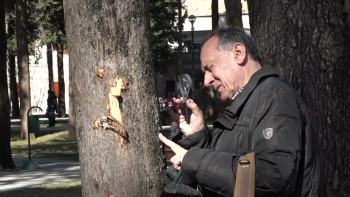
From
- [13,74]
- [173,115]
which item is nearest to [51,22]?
[13,74]

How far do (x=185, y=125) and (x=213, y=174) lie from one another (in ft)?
2.09

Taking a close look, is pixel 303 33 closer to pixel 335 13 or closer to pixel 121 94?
pixel 335 13

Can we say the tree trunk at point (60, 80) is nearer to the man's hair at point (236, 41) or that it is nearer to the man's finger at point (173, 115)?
the man's finger at point (173, 115)

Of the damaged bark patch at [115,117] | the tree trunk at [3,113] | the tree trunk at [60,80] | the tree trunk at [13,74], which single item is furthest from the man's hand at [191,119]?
the tree trunk at [13,74]

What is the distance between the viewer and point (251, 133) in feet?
10.6

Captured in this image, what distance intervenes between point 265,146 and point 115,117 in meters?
1.45

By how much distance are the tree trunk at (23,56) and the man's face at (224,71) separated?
24.1 m

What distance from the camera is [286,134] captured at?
10.2 ft

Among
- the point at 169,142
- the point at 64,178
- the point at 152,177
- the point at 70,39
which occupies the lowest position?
the point at 64,178

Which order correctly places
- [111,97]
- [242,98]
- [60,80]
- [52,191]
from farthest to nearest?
[60,80] → [52,191] → [111,97] → [242,98]

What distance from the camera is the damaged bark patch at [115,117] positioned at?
4.39 metres

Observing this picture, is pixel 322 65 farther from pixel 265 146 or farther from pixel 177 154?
pixel 265 146

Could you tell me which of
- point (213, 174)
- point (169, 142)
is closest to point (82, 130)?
point (169, 142)

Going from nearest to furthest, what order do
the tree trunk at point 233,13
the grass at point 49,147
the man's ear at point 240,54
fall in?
the man's ear at point 240,54, the grass at point 49,147, the tree trunk at point 233,13
